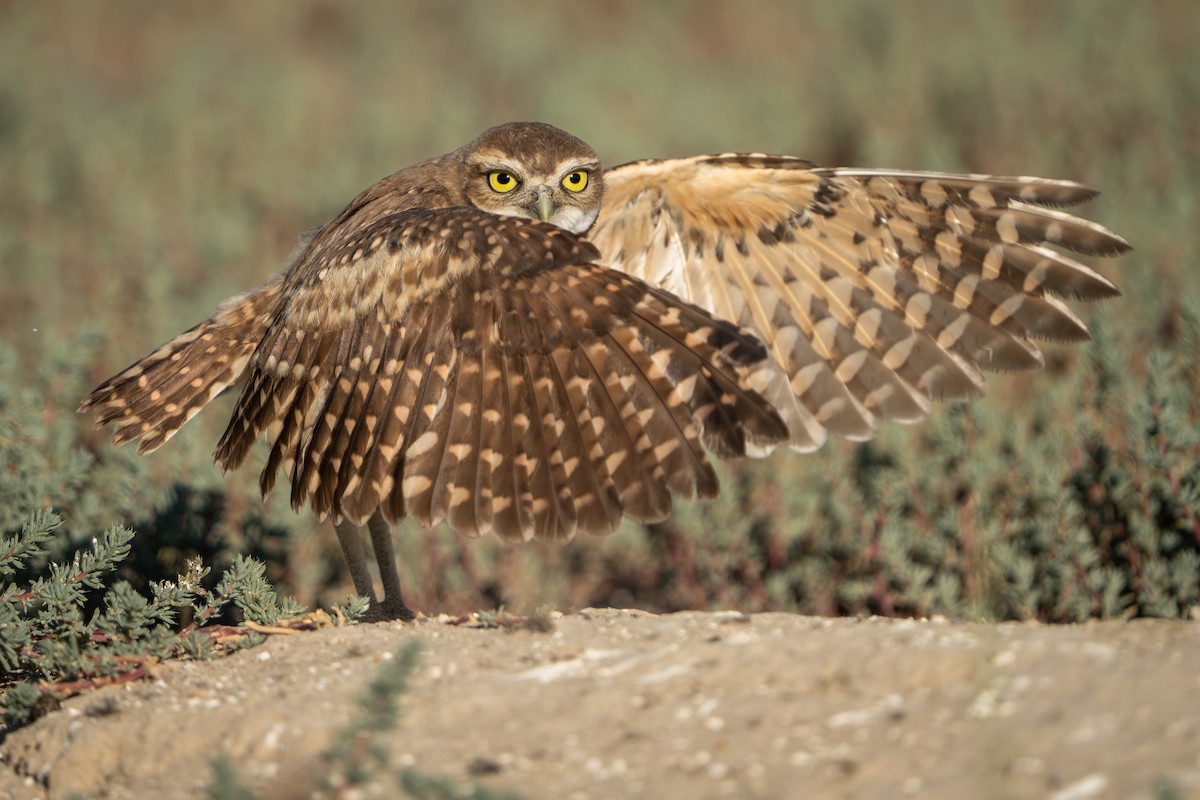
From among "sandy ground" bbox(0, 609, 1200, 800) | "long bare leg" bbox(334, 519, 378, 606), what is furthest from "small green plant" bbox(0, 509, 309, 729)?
"long bare leg" bbox(334, 519, 378, 606)

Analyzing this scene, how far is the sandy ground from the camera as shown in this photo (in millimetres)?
2652

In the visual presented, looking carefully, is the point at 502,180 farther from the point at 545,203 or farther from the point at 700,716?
the point at 700,716

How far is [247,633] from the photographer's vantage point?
397cm

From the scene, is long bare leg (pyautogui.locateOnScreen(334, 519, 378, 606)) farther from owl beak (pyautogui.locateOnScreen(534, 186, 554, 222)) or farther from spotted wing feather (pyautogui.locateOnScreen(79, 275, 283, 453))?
owl beak (pyautogui.locateOnScreen(534, 186, 554, 222))

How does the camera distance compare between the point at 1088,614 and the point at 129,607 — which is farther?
the point at 1088,614

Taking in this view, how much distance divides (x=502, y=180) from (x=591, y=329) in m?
1.70

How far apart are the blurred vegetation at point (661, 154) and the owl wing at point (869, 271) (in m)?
0.81

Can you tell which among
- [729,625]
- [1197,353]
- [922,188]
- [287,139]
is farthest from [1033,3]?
[729,625]

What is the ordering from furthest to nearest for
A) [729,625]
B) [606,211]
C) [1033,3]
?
[1033,3]
[606,211]
[729,625]

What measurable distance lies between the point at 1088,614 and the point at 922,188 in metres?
1.80

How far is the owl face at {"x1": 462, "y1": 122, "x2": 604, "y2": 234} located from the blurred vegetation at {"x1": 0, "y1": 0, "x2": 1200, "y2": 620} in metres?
1.60

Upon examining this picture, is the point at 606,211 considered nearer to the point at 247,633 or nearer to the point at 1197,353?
the point at 247,633

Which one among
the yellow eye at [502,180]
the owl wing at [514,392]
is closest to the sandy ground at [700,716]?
the owl wing at [514,392]

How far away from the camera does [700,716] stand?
3.00 metres
